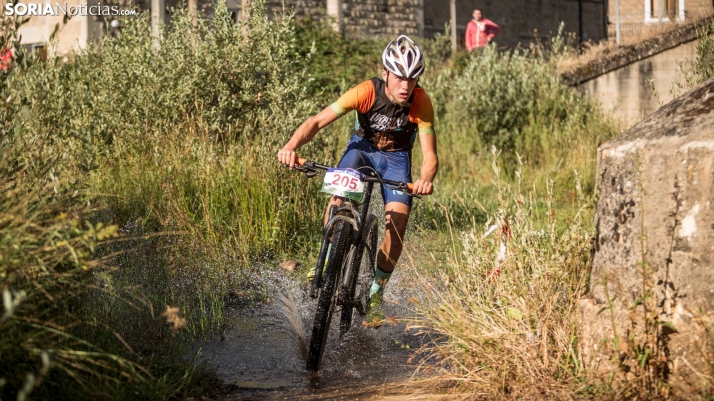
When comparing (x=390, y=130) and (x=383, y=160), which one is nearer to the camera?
(x=390, y=130)

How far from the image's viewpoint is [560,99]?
50.2ft

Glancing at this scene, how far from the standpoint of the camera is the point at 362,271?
269 inches

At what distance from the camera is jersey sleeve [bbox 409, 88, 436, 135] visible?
678 centimetres

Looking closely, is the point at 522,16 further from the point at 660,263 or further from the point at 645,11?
the point at 660,263

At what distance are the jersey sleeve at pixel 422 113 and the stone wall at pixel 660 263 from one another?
7.12ft

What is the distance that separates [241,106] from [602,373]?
666 centimetres

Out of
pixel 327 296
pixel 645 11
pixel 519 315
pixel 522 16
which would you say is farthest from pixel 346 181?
pixel 522 16

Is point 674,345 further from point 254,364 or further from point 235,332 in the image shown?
point 235,332

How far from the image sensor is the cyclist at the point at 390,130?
651 cm

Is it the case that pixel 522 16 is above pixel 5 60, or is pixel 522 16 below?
above

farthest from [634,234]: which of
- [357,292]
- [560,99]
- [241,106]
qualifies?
[560,99]

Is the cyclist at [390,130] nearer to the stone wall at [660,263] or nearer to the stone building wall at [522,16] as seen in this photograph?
the stone wall at [660,263]

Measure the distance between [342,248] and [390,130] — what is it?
4.25ft

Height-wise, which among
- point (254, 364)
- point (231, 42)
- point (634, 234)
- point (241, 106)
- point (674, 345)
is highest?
point (231, 42)
